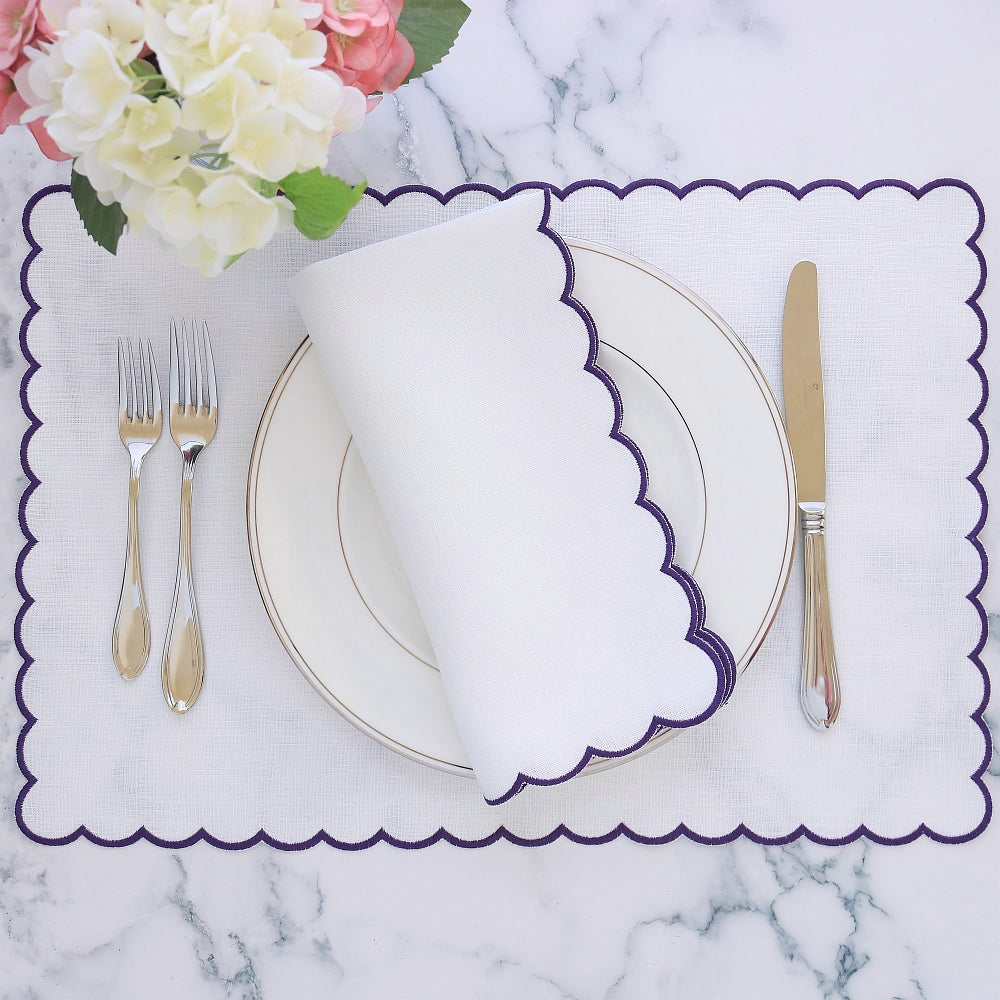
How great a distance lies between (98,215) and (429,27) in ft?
0.77

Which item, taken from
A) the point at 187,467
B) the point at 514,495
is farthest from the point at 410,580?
the point at 187,467

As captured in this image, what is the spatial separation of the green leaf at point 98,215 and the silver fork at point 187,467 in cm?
15

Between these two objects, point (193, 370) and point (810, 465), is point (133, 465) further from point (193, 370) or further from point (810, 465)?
point (810, 465)

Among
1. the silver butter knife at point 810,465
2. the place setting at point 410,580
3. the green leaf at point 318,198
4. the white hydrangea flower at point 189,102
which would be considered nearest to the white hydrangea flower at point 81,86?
the white hydrangea flower at point 189,102

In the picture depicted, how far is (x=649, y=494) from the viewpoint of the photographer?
64 centimetres

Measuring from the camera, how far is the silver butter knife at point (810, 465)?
651 millimetres

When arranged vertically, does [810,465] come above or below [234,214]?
below

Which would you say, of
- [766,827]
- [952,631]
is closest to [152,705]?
[766,827]

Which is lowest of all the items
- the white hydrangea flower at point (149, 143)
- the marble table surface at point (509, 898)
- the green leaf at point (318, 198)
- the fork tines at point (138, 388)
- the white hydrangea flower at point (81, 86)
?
the marble table surface at point (509, 898)

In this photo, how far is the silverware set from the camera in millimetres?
657

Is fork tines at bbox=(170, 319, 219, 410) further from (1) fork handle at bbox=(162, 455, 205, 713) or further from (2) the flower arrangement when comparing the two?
(2) the flower arrangement

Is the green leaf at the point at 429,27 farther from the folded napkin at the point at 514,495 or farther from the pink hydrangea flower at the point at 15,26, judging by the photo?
the pink hydrangea flower at the point at 15,26

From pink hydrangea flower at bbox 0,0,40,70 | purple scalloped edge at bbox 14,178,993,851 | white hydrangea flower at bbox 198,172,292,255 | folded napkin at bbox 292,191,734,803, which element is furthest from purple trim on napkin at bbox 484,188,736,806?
pink hydrangea flower at bbox 0,0,40,70

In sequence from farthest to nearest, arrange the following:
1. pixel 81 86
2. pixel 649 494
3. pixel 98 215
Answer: pixel 649 494
pixel 98 215
pixel 81 86
